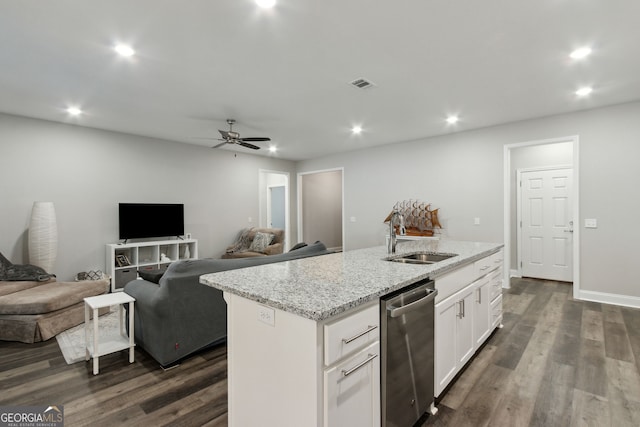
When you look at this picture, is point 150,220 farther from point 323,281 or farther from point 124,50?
point 323,281

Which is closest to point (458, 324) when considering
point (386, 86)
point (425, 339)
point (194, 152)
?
point (425, 339)

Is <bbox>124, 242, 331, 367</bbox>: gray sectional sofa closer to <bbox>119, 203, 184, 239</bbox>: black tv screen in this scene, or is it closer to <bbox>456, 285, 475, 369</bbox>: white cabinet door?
<bbox>456, 285, 475, 369</bbox>: white cabinet door

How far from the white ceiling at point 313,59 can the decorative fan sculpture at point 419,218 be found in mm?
1750

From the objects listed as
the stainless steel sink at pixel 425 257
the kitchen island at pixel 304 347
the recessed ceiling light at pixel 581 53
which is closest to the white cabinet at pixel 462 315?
the stainless steel sink at pixel 425 257

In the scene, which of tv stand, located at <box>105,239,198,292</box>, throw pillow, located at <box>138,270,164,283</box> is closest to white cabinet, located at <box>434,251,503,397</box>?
throw pillow, located at <box>138,270,164,283</box>

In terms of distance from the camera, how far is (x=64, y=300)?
10.7ft

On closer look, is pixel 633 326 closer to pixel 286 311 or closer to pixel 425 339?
pixel 425 339

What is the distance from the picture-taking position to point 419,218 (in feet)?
18.9

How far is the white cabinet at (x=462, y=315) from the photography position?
76.9 inches

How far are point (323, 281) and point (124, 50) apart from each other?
2.57 metres

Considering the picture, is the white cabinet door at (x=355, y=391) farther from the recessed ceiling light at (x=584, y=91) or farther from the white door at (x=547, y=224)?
the white door at (x=547, y=224)

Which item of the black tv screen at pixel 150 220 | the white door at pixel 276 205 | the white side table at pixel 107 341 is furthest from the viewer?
the white door at pixel 276 205

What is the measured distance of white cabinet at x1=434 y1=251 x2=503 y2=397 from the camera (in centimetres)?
195

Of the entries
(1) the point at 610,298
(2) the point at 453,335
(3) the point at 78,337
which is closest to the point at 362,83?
(2) the point at 453,335
